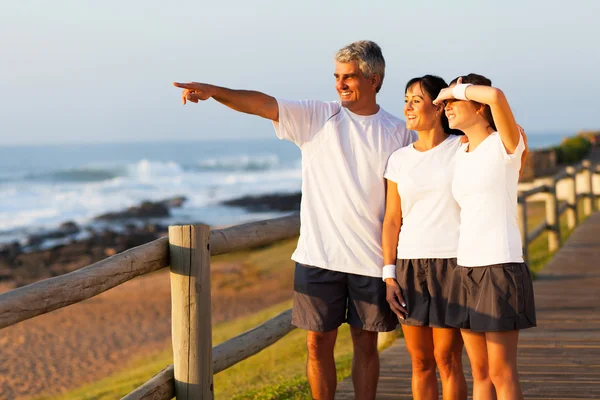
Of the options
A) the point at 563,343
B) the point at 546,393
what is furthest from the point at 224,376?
the point at 546,393

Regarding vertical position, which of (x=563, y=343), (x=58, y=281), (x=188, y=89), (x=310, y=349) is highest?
(x=188, y=89)

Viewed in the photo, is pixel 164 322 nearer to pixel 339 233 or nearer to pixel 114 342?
pixel 114 342

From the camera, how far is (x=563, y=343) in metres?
5.97

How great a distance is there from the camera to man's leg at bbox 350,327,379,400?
3.81 m

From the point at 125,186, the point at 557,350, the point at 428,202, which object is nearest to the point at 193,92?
the point at 428,202

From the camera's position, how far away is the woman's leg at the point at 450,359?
11.5 ft

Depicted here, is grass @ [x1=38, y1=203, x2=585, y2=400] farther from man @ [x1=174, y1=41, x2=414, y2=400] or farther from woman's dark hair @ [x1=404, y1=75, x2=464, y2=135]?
woman's dark hair @ [x1=404, y1=75, x2=464, y2=135]

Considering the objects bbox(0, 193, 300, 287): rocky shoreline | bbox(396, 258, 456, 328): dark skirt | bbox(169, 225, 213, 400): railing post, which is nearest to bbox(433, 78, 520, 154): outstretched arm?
bbox(396, 258, 456, 328): dark skirt

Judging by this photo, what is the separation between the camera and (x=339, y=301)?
12.2 feet

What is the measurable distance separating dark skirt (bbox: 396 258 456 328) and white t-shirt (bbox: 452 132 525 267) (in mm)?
200

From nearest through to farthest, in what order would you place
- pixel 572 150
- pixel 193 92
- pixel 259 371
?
pixel 193 92 < pixel 259 371 < pixel 572 150

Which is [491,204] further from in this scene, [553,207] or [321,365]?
[553,207]

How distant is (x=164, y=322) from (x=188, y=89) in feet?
34.0

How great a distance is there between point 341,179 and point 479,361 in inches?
A: 37.5
